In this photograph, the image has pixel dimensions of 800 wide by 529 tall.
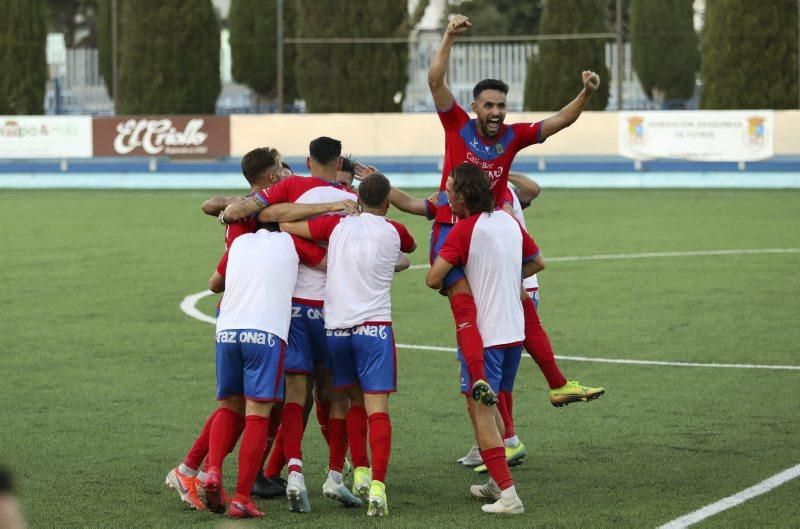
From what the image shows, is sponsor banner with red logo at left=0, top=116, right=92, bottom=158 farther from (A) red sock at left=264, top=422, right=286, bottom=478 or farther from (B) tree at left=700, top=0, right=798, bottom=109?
(A) red sock at left=264, top=422, right=286, bottom=478

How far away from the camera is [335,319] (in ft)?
24.4

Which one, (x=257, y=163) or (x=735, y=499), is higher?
(x=257, y=163)

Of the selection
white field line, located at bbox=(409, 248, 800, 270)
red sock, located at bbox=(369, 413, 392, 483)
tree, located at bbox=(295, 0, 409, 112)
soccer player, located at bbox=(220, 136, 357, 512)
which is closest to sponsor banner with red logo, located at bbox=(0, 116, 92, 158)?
tree, located at bbox=(295, 0, 409, 112)

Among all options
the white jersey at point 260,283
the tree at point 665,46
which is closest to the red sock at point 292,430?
the white jersey at point 260,283

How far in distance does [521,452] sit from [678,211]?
59.6 ft

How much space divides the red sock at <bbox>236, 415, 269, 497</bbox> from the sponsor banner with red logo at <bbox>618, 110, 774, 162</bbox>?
83.9 feet

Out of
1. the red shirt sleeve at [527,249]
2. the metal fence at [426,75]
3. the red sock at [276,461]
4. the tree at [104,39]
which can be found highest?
the tree at [104,39]

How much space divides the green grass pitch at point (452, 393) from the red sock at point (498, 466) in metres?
0.19

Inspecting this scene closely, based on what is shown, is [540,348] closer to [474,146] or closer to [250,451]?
[474,146]

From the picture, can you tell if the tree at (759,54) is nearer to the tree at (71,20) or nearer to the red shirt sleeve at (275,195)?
the red shirt sleeve at (275,195)

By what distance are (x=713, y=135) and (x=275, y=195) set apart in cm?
2538

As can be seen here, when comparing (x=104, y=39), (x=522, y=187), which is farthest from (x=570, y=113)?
(x=104, y=39)

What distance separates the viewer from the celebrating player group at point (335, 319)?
729cm

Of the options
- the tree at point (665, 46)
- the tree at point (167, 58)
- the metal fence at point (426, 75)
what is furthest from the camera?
the tree at point (665, 46)
